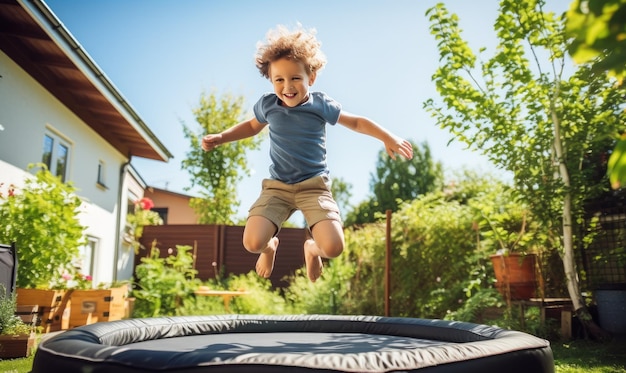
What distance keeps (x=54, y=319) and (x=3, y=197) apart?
1.10 metres

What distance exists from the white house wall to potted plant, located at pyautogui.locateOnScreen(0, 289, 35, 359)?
4.79 feet

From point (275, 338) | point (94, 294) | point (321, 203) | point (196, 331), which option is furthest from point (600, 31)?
point (94, 294)

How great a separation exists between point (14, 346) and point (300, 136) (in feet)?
7.33

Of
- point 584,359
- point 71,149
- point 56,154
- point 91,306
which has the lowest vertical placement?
point 584,359

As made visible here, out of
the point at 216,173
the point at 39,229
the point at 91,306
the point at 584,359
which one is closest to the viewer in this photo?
the point at 584,359

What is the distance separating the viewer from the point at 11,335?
3.23 m

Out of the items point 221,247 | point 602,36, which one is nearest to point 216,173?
point 221,247

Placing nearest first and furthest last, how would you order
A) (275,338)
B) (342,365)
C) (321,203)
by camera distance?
(342,365) < (321,203) < (275,338)

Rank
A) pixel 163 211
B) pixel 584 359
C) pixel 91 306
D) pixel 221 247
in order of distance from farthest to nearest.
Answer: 1. pixel 163 211
2. pixel 221 247
3. pixel 91 306
4. pixel 584 359

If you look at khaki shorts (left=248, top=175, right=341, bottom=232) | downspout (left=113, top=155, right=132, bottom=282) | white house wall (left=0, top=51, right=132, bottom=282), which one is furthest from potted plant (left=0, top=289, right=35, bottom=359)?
downspout (left=113, top=155, right=132, bottom=282)

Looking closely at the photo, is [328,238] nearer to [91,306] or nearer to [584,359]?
[584,359]

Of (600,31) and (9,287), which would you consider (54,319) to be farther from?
(600,31)

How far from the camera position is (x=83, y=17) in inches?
263

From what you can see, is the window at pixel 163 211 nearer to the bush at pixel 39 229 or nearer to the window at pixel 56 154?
the window at pixel 56 154
